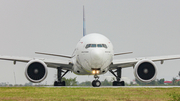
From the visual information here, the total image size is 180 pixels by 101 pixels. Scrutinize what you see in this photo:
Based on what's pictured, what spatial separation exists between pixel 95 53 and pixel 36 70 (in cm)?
491

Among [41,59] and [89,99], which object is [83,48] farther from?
[89,99]

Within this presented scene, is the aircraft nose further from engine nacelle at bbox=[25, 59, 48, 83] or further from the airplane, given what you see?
engine nacelle at bbox=[25, 59, 48, 83]

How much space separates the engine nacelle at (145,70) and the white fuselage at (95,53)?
2.28 m

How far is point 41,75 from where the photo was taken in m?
26.4

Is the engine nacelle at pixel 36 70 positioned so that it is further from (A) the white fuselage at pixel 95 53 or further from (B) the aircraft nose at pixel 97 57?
(B) the aircraft nose at pixel 97 57

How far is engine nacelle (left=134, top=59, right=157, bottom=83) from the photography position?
26266 millimetres

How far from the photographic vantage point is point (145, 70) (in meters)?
26.4

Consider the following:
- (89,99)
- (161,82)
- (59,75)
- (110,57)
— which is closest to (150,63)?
(110,57)

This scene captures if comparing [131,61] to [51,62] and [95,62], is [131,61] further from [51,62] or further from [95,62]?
[51,62]

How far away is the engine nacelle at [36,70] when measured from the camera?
26192 mm

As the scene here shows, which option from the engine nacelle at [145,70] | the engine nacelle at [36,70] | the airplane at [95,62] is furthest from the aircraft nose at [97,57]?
the engine nacelle at [36,70]

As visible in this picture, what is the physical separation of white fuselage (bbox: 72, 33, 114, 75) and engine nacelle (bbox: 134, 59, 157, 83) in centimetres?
228

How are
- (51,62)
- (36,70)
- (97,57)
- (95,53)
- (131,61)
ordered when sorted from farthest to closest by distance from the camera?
(51,62) < (131,61) < (36,70) < (95,53) < (97,57)

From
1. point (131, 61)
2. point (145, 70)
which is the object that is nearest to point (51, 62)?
point (131, 61)
